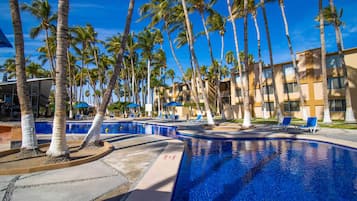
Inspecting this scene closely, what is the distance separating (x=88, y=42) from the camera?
3441 centimetres

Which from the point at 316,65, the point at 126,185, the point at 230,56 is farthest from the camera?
the point at 230,56

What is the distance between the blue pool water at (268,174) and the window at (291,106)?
18.8 metres

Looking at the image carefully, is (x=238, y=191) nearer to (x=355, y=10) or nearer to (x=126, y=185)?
(x=126, y=185)

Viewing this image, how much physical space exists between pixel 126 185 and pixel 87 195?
81cm

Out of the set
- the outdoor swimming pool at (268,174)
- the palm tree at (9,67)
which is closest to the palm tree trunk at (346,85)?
the outdoor swimming pool at (268,174)

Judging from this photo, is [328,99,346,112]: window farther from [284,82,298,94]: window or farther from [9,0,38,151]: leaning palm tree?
[9,0,38,151]: leaning palm tree

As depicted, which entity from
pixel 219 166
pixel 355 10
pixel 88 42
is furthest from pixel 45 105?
pixel 355 10

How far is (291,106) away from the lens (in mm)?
26453

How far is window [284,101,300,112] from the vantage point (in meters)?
26.0

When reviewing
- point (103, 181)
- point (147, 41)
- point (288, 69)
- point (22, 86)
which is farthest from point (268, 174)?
point (147, 41)

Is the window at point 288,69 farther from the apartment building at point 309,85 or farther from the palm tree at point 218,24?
the palm tree at point 218,24

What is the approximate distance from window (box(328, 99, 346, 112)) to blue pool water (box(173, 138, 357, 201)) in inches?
684

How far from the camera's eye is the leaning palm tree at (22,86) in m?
6.40

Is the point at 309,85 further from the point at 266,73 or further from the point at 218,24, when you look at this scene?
the point at 218,24
